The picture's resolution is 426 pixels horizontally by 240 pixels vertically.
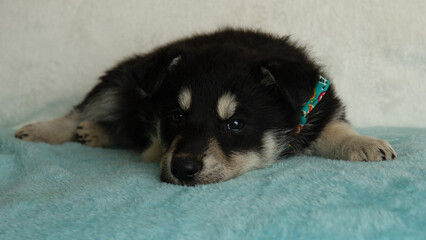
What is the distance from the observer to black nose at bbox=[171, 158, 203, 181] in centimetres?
225

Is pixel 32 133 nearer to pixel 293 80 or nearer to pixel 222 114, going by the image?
pixel 222 114

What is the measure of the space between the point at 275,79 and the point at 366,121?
252 centimetres

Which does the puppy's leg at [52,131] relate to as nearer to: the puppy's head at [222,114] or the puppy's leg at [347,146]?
the puppy's head at [222,114]

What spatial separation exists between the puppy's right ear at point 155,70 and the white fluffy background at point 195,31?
6.25 feet

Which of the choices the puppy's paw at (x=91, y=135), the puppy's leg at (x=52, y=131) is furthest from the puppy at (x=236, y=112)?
the puppy's leg at (x=52, y=131)

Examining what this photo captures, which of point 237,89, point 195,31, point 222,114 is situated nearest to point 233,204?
point 222,114

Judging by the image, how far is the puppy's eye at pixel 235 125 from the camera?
251 centimetres

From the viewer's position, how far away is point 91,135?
3.79m

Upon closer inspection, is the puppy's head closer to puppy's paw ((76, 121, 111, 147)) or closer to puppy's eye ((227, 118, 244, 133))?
puppy's eye ((227, 118, 244, 133))

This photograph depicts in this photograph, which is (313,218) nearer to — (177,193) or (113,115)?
(177,193)

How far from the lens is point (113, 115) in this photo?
12.7 feet

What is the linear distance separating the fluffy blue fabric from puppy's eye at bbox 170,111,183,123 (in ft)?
1.13

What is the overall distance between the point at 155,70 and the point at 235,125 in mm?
606

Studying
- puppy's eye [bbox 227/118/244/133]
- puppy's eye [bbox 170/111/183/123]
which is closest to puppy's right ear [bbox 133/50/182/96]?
puppy's eye [bbox 170/111/183/123]
